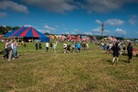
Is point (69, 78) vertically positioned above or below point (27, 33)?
below

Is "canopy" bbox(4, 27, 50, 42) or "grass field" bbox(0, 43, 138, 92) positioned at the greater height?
"canopy" bbox(4, 27, 50, 42)

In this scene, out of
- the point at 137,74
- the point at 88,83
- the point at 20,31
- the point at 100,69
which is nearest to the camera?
the point at 88,83

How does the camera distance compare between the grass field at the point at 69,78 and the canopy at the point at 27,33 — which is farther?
the canopy at the point at 27,33

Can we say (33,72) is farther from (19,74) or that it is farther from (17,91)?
(17,91)

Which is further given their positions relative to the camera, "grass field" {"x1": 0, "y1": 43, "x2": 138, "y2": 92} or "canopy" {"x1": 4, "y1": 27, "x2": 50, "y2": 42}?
"canopy" {"x1": 4, "y1": 27, "x2": 50, "y2": 42}

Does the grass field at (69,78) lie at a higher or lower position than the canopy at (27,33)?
lower

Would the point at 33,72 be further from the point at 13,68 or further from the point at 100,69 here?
the point at 100,69

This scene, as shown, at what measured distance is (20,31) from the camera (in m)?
54.3

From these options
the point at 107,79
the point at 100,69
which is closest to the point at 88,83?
the point at 107,79

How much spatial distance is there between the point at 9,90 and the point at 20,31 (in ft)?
153

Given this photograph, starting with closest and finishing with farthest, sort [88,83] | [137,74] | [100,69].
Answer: [88,83] → [137,74] → [100,69]

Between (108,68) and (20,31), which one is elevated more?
(20,31)

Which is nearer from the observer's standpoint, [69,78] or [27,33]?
[69,78]

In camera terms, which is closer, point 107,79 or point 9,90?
point 9,90
